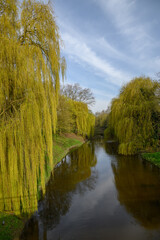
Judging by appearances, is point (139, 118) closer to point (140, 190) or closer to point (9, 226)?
point (140, 190)

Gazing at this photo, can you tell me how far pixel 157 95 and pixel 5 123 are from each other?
12989mm

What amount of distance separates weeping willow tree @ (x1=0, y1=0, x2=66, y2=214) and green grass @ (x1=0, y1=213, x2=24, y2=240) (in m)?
0.29

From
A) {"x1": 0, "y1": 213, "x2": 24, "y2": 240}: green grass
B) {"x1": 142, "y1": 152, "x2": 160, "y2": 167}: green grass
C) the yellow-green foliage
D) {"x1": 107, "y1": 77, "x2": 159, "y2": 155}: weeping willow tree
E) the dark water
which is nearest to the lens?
{"x1": 0, "y1": 213, "x2": 24, "y2": 240}: green grass

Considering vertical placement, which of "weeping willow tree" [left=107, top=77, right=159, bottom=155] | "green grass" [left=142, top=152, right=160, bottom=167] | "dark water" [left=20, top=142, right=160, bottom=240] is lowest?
"dark water" [left=20, top=142, right=160, bottom=240]

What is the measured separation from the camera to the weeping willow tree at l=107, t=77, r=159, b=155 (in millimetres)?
13789

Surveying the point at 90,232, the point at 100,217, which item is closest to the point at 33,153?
the point at 90,232

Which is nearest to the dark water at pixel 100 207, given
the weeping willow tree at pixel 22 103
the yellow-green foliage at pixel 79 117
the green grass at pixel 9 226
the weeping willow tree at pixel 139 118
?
the green grass at pixel 9 226

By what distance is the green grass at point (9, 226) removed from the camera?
160 inches

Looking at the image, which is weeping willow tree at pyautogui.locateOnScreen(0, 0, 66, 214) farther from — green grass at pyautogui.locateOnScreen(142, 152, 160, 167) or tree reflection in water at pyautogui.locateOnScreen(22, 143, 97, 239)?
green grass at pyautogui.locateOnScreen(142, 152, 160, 167)

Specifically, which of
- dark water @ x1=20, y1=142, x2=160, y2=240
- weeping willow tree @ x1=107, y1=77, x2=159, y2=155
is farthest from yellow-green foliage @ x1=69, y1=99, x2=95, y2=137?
dark water @ x1=20, y1=142, x2=160, y2=240

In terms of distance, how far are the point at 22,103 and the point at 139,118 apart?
40.1 ft

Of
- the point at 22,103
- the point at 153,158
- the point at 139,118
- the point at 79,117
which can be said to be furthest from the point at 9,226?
the point at 79,117

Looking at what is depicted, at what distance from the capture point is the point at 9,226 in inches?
170

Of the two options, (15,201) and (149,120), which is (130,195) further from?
(149,120)
